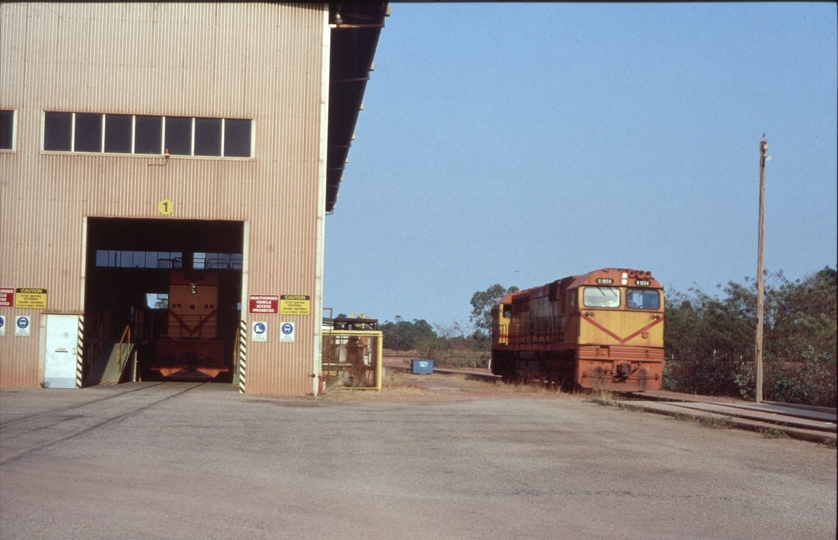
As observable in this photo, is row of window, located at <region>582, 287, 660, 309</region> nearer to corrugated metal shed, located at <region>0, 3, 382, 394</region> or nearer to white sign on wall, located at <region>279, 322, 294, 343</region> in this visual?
corrugated metal shed, located at <region>0, 3, 382, 394</region>

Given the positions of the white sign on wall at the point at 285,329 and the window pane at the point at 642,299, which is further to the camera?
the window pane at the point at 642,299

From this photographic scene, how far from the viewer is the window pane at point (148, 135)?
25547 mm

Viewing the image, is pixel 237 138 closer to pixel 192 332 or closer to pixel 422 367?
pixel 192 332

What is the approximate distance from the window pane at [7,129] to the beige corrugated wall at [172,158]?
0.77ft

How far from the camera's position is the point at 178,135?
25.6 m

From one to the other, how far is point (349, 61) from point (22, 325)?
14.4 m

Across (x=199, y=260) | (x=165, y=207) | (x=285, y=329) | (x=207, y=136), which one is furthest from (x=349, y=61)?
(x=199, y=260)

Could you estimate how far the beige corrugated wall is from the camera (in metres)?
25.2

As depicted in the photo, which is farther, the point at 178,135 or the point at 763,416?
the point at 178,135

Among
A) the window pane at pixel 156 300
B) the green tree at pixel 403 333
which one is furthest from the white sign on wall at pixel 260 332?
the green tree at pixel 403 333

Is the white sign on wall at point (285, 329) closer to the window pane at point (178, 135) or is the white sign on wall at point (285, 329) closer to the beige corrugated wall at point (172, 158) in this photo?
the beige corrugated wall at point (172, 158)

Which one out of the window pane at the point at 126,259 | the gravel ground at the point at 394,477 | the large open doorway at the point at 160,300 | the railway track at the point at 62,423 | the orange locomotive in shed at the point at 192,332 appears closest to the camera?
the gravel ground at the point at 394,477

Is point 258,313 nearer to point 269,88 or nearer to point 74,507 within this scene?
point 269,88

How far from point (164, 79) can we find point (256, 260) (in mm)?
5950
